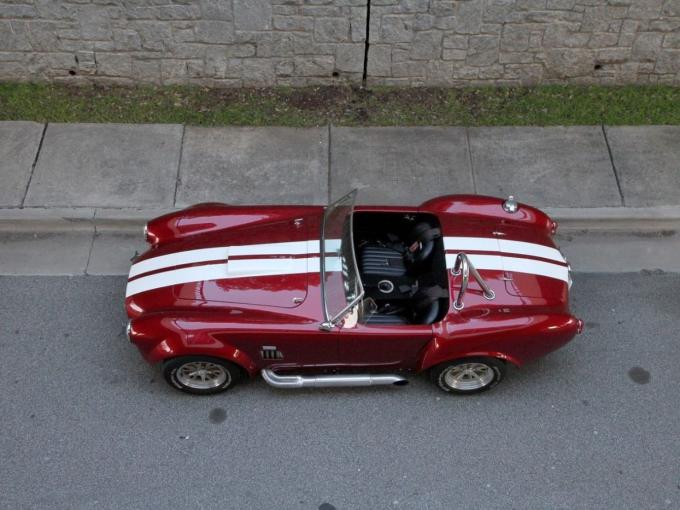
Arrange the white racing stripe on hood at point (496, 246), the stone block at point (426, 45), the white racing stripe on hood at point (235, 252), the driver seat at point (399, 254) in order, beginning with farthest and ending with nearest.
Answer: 1. the stone block at point (426, 45)
2. the driver seat at point (399, 254)
3. the white racing stripe on hood at point (496, 246)
4. the white racing stripe on hood at point (235, 252)

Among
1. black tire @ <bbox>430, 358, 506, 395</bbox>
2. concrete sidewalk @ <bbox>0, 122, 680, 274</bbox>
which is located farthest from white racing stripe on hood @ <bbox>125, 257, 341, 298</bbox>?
concrete sidewalk @ <bbox>0, 122, 680, 274</bbox>

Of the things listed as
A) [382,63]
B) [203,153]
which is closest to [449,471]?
[203,153]

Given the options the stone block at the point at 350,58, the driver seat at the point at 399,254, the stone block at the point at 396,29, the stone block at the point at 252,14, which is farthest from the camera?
the stone block at the point at 350,58

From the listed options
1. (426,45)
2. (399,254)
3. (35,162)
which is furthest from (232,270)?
(426,45)

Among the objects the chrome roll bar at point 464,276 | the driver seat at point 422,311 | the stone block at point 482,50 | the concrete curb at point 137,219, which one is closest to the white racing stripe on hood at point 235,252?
the driver seat at point 422,311

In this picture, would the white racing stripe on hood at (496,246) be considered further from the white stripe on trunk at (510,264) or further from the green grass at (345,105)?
the green grass at (345,105)

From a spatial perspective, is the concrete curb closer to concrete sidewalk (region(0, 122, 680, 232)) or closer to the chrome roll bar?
concrete sidewalk (region(0, 122, 680, 232))

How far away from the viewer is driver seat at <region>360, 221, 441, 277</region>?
562cm

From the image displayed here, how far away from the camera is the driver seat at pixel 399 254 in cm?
562

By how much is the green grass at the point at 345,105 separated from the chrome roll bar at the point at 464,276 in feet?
9.40

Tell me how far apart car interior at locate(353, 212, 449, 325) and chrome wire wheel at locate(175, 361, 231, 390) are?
121cm

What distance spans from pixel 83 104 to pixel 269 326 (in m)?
4.14

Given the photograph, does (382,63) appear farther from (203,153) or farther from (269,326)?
(269,326)

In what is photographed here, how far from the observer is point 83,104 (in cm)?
783
